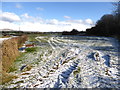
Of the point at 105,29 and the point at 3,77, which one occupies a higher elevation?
the point at 105,29

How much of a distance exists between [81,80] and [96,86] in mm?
714

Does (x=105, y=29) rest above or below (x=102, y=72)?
above

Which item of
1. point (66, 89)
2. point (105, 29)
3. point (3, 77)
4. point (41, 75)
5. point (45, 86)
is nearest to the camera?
point (66, 89)

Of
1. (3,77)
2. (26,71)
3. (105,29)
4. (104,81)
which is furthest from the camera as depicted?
(105,29)

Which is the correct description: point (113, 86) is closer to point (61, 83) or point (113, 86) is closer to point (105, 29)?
point (61, 83)

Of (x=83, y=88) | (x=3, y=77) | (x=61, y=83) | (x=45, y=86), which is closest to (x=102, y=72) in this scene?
(x=83, y=88)

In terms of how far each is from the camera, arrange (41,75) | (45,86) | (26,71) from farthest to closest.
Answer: (26,71), (41,75), (45,86)

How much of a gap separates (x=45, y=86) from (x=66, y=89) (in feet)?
2.96

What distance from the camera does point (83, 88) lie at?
13.6ft

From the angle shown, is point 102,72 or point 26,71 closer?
point 102,72

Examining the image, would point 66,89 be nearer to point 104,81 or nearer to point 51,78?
point 51,78

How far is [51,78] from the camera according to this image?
201 inches

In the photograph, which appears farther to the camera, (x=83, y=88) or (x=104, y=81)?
(x=104, y=81)

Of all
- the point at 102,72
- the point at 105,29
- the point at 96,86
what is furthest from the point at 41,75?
the point at 105,29
